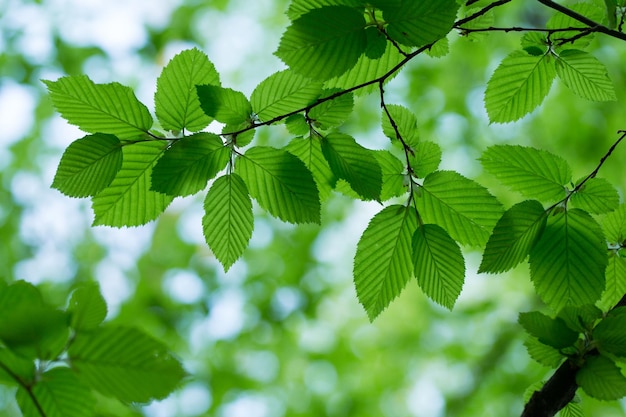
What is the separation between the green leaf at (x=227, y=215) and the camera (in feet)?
2.84

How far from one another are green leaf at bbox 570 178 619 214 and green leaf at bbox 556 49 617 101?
0.16 m

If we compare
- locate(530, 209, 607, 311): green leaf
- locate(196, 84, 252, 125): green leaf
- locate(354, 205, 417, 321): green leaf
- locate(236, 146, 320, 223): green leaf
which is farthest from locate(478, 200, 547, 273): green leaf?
locate(196, 84, 252, 125): green leaf

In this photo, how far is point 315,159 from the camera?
0.95 meters

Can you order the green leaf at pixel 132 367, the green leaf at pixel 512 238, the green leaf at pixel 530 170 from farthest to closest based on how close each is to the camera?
the green leaf at pixel 530 170, the green leaf at pixel 512 238, the green leaf at pixel 132 367

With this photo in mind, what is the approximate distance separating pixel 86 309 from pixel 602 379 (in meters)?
0.63

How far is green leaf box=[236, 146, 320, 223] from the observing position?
33.6 inches

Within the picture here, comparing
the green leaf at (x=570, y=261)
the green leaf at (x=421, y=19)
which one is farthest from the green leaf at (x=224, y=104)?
the green leaf at (x=570, y=261)

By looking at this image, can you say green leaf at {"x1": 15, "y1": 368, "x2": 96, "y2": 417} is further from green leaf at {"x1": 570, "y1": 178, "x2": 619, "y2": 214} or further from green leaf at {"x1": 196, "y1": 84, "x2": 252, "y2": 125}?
green leaf at {"x1": 570, "y1": 178, "x2": 619, "y2": 214}

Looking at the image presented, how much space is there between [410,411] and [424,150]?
6445 millimetres

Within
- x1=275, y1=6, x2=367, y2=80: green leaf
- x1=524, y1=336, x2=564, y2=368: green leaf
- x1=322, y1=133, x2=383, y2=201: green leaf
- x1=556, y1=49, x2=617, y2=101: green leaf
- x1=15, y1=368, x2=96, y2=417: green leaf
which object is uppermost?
x1=556, y1=49, x2=617, y2=101: green leaf

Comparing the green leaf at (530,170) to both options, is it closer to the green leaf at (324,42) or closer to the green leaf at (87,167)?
the green leaf at (324,42)

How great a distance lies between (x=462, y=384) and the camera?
6625 millimetres

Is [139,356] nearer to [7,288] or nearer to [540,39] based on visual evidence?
[7,288]

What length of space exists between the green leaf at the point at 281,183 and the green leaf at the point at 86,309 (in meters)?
0.31
